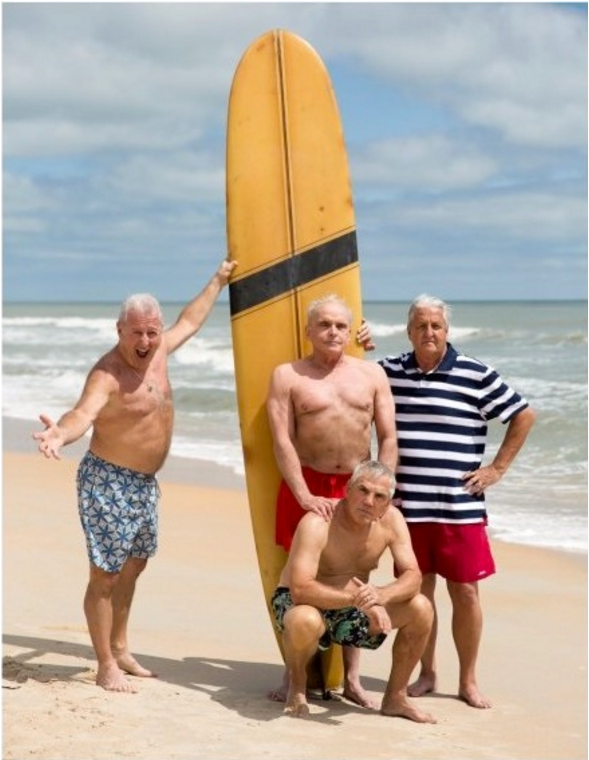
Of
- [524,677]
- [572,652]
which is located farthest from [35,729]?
[572,652]

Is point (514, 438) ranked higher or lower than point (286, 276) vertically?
lower

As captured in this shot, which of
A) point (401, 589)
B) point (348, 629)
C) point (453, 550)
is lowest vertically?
point (348, 629)

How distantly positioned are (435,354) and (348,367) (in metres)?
0.33

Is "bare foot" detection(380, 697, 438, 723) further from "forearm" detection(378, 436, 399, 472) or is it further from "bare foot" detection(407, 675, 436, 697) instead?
"forearm" detection(378, 436, 399, 472)

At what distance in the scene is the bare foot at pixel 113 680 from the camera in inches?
192

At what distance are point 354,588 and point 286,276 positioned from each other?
1.52 metres

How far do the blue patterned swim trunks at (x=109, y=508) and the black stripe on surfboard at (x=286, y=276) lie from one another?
3.04 feet

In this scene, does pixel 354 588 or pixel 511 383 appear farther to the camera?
pixel 511 383

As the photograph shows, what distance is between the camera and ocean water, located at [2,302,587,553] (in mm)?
9450

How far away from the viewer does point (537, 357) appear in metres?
25.5

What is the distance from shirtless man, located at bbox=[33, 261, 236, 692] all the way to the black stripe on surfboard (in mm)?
577

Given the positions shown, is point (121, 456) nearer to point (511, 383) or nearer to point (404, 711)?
point (404, 711)

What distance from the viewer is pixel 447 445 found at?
4867 mm

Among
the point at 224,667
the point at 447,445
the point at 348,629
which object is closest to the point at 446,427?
the point at 447,445
